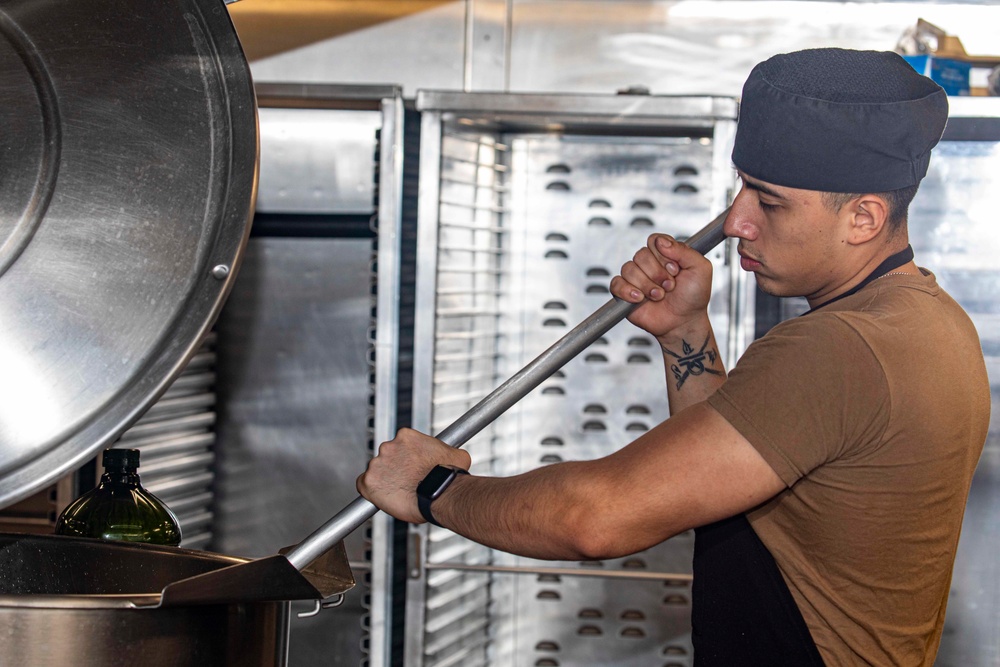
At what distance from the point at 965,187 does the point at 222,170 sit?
1929 mm

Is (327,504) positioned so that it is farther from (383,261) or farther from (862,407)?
(862,407)

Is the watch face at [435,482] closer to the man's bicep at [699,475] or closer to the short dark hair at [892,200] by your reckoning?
the man's bicep at [699,475]

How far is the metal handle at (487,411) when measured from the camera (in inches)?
48.3

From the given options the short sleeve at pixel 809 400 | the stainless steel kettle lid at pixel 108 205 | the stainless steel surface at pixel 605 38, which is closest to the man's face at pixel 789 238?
the short sleeve at pixel 809 400

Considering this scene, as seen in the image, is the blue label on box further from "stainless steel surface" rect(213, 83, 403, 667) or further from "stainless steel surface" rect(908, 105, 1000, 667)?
"stainless steel surface" rect(213, 83, 403, 667)

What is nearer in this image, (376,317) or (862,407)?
(862,407)

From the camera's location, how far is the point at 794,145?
117 centimetres

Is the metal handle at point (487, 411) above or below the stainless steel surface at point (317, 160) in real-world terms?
below

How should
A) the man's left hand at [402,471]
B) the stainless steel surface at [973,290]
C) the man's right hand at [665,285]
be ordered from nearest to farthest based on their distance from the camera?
the man's left hand at [402,471]
the man's right hand at [665,285]
the stainless steel surface at [973,290]

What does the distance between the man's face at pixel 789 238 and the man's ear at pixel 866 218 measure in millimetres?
13

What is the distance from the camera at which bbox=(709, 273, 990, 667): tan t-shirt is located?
106cm

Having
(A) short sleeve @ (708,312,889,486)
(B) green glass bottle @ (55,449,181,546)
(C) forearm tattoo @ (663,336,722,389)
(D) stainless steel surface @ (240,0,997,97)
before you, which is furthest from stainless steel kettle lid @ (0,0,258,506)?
(D) stainless steel surface @ (240,0,997,97)

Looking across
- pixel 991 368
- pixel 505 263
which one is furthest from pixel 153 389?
pixel 991 368

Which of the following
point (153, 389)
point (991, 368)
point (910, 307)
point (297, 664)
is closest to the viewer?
point (153, 389)
